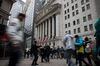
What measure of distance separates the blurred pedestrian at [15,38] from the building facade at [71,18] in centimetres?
2753

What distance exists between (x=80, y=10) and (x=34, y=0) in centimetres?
6764

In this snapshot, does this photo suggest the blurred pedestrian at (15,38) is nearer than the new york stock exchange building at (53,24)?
Yes

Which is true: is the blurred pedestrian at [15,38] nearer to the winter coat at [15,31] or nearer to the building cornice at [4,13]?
the winter coat at [15,31]

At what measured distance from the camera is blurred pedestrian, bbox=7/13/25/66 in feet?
16.7

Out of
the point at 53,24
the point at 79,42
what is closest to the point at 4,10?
A: the point at 79,42

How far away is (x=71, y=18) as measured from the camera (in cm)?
4806

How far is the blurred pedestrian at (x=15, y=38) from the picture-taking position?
5.09 m

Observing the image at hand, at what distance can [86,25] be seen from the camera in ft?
137

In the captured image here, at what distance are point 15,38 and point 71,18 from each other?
143 feet

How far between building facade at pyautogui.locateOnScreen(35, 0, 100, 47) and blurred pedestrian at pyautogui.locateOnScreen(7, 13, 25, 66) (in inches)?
1084

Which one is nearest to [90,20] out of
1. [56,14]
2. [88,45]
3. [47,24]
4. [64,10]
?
[64,10]

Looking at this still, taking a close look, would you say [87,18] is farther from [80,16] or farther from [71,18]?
[71,18]

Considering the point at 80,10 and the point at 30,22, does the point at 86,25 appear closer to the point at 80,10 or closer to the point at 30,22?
the point at 80,10

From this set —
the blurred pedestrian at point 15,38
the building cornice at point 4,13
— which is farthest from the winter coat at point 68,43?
the building cornice at point 4,13
